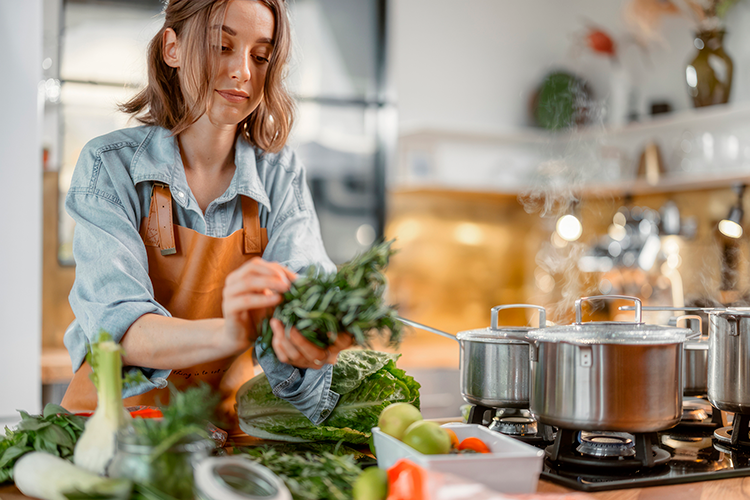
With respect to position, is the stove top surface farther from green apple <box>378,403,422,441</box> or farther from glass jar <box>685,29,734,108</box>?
glass jar <box>685,29,734,108</box>

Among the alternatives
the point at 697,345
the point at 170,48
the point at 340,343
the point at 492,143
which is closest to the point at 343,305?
the point at 340,343

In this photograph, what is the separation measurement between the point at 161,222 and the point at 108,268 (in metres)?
0.20

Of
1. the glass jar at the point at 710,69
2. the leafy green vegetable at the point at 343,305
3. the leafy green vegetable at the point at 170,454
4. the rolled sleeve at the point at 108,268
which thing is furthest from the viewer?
the glass jar at the point at 710,69

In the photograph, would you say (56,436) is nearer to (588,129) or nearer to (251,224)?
(251,224)

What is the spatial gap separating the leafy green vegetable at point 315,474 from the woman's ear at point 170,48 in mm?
771

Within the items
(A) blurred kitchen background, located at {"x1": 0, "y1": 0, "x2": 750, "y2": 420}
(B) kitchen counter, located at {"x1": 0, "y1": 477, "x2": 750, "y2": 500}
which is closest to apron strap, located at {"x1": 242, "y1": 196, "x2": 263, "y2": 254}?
(B) kitchen counter, located at {"x1": 0, "y1": 477, "x2": 750, "y2": 500}

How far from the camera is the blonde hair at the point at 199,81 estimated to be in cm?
127

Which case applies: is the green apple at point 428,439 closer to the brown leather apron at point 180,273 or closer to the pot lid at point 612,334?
the pot lid at point 612,334

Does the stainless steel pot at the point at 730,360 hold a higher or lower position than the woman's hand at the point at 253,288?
lower

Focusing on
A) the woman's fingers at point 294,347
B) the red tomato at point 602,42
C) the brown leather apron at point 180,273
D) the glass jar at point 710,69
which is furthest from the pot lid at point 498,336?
the red tomato at point 602,42

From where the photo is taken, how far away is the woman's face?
129 cm

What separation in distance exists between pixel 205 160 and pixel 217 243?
0.20 metres

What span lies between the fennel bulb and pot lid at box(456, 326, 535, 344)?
0.62 metres

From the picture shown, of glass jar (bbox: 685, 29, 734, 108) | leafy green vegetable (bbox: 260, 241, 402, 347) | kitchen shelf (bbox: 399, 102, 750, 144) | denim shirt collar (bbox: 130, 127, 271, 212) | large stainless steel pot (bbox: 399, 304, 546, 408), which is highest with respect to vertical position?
glass jar (bbox: 685, 29, 734, 108)
